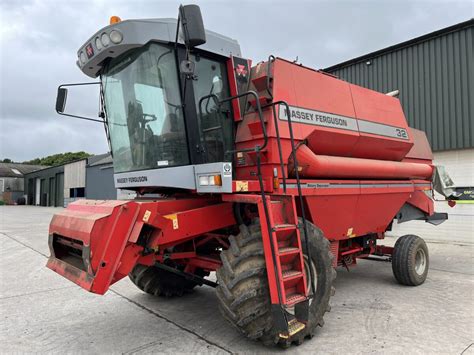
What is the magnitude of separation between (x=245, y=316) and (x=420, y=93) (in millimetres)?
10034

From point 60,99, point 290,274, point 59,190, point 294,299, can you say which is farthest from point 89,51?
point 59,190

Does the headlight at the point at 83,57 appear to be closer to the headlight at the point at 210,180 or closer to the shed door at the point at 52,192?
the headlight at the point at 210,180

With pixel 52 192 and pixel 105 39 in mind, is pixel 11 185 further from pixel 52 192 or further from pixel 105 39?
pixel 105 39

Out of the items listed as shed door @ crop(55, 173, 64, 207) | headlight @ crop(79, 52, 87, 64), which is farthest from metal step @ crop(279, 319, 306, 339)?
shed door @ crop(55, 173, 64, 207)

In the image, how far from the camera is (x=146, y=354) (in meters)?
3.48

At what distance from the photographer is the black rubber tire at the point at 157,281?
4957mm

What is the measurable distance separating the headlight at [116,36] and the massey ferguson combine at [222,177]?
0.03 ft

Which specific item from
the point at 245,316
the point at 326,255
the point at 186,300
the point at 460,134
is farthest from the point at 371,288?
the point at 460,134

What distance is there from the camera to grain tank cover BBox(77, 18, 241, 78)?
3758 millimetres

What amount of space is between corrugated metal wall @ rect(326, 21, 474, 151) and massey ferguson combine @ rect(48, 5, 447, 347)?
6403 millimetres

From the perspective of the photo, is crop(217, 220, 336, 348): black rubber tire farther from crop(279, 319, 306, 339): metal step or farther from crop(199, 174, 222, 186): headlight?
crop(199, 174, 222, 186): headlight

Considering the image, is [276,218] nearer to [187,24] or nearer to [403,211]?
[187,24]

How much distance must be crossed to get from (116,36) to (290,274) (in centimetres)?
297

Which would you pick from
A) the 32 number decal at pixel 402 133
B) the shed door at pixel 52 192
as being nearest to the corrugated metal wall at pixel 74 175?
the shed door at pixel 52 192
